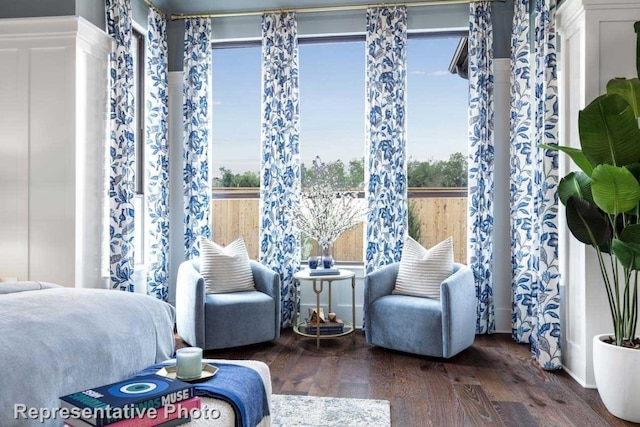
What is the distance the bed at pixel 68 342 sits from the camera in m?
1.34

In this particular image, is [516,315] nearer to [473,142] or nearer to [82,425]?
[473,142]

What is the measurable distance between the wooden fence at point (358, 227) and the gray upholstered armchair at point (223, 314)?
0.99 meters

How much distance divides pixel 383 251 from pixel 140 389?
3286 mm

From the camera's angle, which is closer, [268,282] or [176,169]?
[268,282]

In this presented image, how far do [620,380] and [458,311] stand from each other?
119 centimetres

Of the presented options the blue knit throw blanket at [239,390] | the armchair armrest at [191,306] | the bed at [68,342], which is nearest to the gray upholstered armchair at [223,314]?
the armchair armrest at [191,306]

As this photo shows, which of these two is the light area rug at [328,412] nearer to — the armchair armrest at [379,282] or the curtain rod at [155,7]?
the armchair armrest at [379,282]

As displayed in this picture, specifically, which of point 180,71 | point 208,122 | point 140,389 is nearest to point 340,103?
point 208,122

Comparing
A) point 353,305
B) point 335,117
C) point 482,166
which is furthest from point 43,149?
point 482,166

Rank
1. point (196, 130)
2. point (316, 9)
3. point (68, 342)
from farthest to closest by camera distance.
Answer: point (196, 130), point (316, 9), point (68, 342)

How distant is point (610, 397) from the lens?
2.69 metres

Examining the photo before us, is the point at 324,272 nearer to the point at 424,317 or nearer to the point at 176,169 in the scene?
the point at 424,317

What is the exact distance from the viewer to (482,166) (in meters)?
4.48

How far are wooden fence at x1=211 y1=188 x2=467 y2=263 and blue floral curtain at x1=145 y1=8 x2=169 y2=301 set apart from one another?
1.91ft
